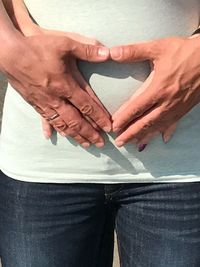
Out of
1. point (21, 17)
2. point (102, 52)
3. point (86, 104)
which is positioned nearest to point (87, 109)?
point (86, 104)

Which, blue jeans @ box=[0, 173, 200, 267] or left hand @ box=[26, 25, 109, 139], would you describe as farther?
blue jeans @ box=[0, 173, 200, 267]

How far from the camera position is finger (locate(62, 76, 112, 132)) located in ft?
4.17

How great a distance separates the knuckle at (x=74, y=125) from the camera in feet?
4.29

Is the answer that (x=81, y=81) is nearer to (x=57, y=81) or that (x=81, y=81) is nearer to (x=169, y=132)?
(x=57, y=81)

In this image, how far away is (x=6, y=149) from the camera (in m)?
1.43

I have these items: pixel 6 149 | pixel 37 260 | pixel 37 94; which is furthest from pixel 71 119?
pixel 37 260

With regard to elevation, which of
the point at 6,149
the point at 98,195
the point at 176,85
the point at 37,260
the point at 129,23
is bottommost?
the point at 37,260

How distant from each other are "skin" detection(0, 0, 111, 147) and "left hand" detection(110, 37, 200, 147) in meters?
0.04

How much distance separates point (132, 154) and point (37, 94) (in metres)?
0.23

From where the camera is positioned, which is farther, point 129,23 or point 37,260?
point 37,260

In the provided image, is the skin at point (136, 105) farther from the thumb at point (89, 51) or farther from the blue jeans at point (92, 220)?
the blue jeans at point (92, 220)

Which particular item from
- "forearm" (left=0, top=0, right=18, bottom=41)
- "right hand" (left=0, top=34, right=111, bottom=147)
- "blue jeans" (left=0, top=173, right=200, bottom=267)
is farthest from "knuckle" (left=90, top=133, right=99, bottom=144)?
"forearm" (left=0, top=0, right=18, bottom=41)

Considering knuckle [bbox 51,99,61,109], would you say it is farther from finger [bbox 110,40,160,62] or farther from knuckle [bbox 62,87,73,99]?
finger [bbox 110,40,160,62]

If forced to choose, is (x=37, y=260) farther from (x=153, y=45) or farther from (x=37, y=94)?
(x=153, y=45)
